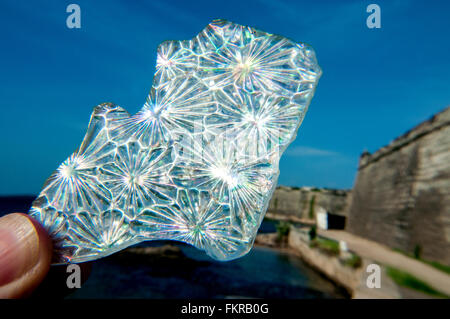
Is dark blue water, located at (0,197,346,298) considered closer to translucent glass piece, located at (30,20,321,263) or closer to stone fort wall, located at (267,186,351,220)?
translucent glass piece, located at (30,20,321,263)

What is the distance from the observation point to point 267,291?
11930 millimetres

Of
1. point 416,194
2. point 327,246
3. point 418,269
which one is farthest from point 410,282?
point 327,246

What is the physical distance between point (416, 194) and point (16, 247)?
12.4 m

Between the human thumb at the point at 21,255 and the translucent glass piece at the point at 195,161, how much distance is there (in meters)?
0.07

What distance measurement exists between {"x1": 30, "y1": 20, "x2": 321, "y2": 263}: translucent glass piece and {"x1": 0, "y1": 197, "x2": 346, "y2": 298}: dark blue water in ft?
34.2

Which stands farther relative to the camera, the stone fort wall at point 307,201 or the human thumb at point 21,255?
the stone fort wall at point 307,201

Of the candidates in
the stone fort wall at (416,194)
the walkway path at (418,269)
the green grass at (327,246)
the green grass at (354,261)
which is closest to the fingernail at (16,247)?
the walkway path at (418,269)

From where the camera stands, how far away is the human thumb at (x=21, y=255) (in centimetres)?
111

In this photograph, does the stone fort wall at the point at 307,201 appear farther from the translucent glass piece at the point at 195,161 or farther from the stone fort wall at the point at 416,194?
the translucent glass piece at the point at 195,161

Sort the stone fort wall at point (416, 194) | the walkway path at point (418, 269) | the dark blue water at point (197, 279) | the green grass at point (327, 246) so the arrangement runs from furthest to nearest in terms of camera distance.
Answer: the green grass at point (327, 246), the dark blue water at point (197, 279), the stone fort wall at point (416, 194), the walkway path at point (418, 269)

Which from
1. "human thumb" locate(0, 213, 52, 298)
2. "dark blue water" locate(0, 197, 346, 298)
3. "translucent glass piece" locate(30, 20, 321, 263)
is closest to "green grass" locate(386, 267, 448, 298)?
"dark blue water" locate(0, 197, 346, 298)

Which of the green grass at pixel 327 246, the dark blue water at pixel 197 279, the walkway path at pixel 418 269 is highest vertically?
the walkway path at pixel 418 269

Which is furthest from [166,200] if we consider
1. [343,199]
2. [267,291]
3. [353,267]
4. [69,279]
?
[343,199]
